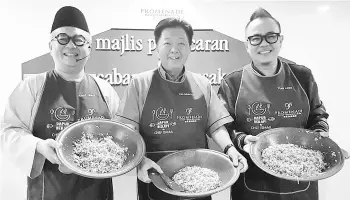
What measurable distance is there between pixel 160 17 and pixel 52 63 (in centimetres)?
87

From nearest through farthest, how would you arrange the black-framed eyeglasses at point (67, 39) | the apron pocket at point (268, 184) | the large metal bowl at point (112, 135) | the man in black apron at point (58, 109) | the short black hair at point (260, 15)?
1. the large metal bowl at point (112, 135)
2. the man in black apron at point (58, 109)
3. the black-framed eyeglasses at point (67, 39)
4. the apron pocket at point (268, 184)
5. the short black hair at point (260, 15)

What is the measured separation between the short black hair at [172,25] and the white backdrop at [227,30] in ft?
0.24

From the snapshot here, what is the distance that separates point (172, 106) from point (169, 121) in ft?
0.37

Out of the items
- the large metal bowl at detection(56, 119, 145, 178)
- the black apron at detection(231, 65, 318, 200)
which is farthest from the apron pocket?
the large metal bowl at detection(56, 119, 145, 178)

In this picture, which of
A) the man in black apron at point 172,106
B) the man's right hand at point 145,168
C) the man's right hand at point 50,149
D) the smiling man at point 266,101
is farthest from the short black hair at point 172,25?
the man's right hand at point 50,149

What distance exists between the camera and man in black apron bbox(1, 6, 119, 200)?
7.02ft

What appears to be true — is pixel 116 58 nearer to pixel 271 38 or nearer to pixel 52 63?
pixel 52 63

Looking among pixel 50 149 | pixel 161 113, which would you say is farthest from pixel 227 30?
Result: pixel 50 149

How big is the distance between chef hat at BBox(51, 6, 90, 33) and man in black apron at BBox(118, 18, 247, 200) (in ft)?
1.79

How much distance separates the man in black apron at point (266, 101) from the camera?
7.84 ft

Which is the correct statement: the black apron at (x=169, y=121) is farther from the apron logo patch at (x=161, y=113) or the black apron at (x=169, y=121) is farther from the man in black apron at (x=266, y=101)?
the man in black apron at (x=266, y=101)

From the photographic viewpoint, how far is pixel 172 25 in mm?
2373

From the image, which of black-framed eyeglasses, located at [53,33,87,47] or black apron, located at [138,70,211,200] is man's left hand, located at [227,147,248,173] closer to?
black apron, located at [138,70,211,200]

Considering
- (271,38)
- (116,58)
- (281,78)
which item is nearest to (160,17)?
(116,58)
